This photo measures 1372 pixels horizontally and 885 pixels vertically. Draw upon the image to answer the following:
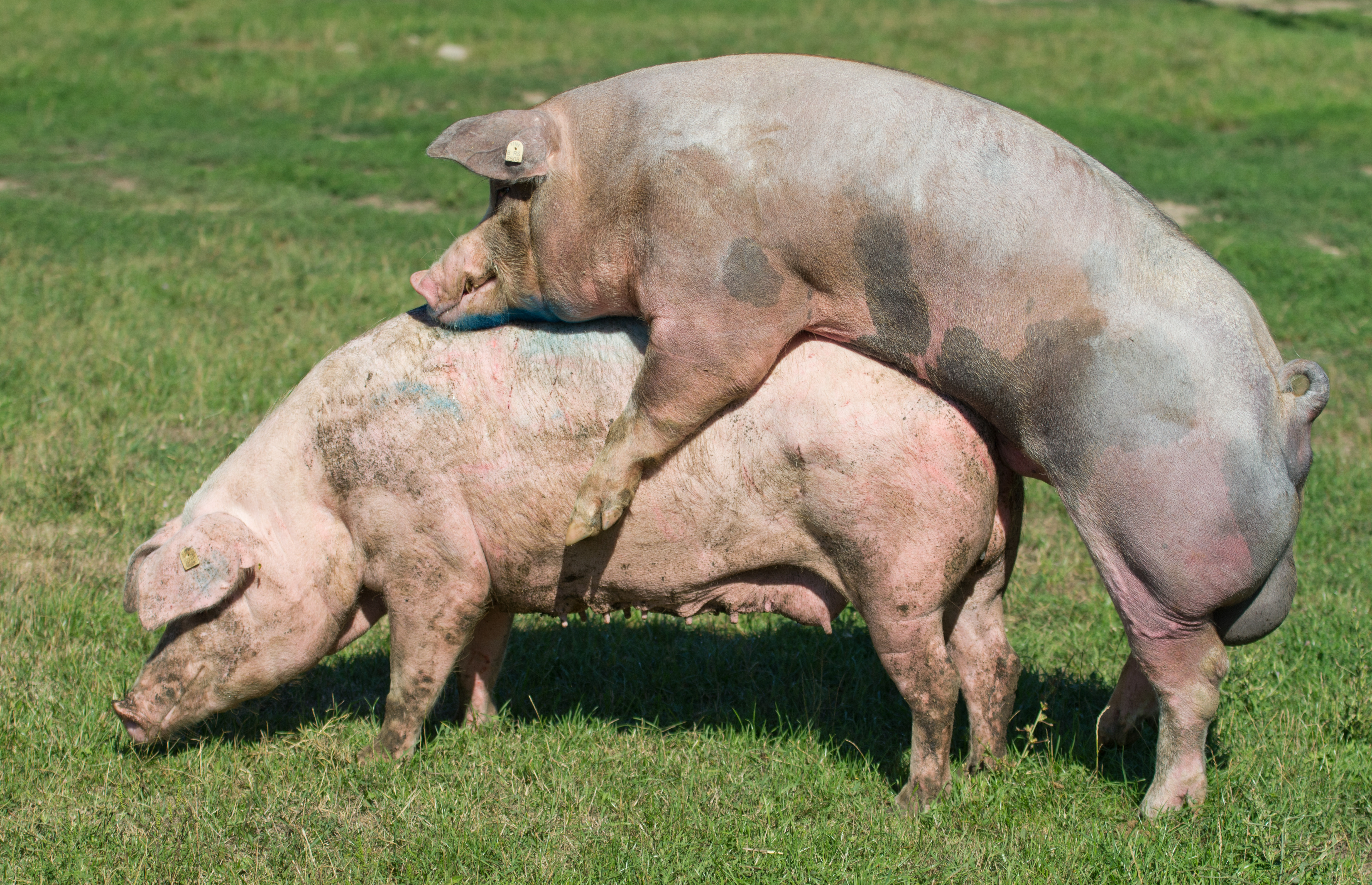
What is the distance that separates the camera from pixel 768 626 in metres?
6.06

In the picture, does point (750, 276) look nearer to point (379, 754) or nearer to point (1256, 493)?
point (1256, 493)

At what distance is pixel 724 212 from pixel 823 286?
382 mm

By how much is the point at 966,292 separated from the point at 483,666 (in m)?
2.61

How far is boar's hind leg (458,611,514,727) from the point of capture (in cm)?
514

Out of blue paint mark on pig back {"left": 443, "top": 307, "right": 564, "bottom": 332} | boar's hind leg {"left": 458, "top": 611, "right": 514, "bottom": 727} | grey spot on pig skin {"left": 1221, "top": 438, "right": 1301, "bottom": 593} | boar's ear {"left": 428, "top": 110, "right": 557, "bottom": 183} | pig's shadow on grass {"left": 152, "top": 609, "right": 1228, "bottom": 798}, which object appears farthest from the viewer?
boar's hind leg {"left": 458, "top": 611, "right": 514, "bottom": 727}

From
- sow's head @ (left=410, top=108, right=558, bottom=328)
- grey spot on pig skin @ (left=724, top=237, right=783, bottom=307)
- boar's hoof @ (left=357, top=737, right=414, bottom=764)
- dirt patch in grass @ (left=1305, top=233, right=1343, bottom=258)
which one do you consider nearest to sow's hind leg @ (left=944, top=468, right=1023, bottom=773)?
grey spot on pig skin @ (left=724, top=237, right=783, bottom=307)

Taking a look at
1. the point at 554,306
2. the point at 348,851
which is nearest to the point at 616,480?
the point at 554,306

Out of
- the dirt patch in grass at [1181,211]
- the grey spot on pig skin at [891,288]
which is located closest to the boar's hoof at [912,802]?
the grey spot on pig skin at [891,288]

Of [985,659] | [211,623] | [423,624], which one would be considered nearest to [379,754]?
[423,624]

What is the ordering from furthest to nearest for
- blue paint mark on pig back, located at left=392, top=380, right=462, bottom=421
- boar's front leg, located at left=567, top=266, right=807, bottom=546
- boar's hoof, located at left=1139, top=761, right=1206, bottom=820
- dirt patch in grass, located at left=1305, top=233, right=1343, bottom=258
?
1. dirt patch in grass, located at left=1305, top=233, right=1343, bottom=258
2. blue paint mark on pig back, located at left=392, top=380, right=462, bottom=421
3. boar's hoof, located at left=1139, top=761, right=1206, bottom=820
4. boar's front leg, located at left=567, top=266, right=807, bottom=546

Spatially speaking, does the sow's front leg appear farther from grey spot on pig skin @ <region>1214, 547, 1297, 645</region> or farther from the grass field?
grey spot on pig skin @ <region>1214, 547, 1297, 645</region>

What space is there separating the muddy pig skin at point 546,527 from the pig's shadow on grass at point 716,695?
0.41 metres

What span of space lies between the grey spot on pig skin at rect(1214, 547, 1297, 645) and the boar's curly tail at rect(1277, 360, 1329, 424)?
41 cm

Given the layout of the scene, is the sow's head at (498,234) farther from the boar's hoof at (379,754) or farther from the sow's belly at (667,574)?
the boar's hoof at (379,754)
